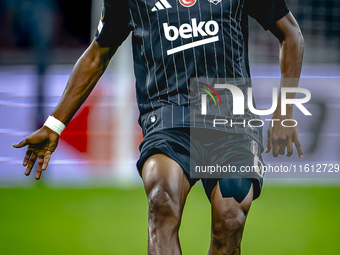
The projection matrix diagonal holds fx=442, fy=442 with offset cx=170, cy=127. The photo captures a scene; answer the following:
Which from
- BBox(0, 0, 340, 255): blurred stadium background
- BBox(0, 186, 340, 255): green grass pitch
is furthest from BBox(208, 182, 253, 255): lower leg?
BBox(0, 0, 340, 255): blurred stadium background

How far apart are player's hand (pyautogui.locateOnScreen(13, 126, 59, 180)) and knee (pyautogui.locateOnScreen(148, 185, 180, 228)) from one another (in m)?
0.70

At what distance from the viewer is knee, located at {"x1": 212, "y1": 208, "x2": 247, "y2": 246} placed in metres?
1.64

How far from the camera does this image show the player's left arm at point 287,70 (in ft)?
6.83

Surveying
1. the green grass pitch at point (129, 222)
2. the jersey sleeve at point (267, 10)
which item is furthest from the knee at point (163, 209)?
the green grass pitch at point (129, 222)

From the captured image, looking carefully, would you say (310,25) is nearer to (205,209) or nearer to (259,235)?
(205,209)

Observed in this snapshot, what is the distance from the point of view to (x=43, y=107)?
5770 mm

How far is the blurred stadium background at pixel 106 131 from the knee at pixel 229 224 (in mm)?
2437

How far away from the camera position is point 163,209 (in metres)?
1.58

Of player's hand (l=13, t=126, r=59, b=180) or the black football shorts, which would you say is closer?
the black football shorts

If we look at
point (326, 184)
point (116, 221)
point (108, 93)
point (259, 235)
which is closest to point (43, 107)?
point (108, 93)

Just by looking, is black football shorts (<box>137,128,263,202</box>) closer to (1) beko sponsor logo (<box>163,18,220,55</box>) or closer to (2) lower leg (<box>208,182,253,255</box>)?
(2) lower leg (<box>208,182,253,255</box>)

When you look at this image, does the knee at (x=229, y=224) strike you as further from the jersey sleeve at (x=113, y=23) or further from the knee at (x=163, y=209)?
the jersey sleeve at (x=113, y=23)

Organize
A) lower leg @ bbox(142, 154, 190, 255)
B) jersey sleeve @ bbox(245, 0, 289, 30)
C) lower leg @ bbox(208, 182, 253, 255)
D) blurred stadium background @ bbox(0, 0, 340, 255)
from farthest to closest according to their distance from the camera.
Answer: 1. blurred stadium background @ bbox(0, 0, 340, 255)
2. jersey sleeve @ bbox(245, 0, 289, 30)
3. lower leg @ bbox(208, 182, 253, 255)
4. lower leg @ bbox(142, 154, 190, 255)

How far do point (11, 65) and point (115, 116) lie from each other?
2.15 meters
